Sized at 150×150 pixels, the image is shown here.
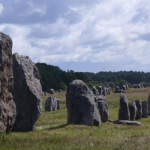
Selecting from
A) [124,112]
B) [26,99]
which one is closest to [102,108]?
[124,112]

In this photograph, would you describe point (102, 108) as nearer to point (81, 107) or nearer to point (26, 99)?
point (81, 107)

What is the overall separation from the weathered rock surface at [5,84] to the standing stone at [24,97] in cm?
361

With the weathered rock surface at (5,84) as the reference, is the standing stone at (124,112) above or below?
below

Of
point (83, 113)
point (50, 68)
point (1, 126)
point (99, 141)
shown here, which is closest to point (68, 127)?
point (83, 113)

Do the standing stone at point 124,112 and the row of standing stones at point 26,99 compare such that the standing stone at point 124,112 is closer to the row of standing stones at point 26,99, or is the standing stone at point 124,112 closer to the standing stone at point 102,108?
the row of standing stones at point 26,99

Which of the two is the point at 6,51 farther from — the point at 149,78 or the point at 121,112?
the point at 149,78

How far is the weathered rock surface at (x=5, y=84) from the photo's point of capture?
1145 cm

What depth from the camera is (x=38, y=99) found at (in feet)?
52.2

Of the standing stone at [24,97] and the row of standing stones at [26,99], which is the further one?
the standing stone at [24,97]

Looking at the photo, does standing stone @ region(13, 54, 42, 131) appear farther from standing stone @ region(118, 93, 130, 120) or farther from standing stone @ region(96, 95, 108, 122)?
standing stone @ region(118, 93, 130, 120)

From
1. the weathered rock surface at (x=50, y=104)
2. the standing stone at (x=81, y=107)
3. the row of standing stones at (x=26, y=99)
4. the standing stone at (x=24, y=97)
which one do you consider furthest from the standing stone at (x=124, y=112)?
the weathered rock surface at (x=50, y=104)

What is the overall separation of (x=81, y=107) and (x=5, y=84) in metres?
8.16

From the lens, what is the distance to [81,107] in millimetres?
19234

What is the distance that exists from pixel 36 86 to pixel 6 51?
193 inches
